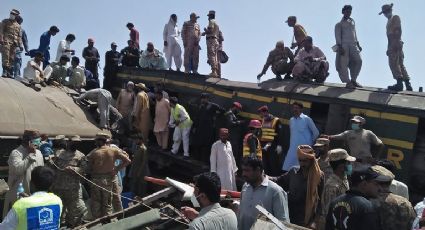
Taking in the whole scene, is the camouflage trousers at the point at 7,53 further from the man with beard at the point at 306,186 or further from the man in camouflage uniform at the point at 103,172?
the man with beard at the point at 306,186

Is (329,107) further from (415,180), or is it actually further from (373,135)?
(415,180)

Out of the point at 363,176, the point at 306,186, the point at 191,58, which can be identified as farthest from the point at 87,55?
the point at 363,176

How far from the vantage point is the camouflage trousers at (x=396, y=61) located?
8.84 meters

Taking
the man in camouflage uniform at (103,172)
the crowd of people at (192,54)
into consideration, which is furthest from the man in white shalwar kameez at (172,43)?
the man in camouflage uniform at (103,172)

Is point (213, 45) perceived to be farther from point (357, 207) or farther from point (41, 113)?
point (357, 207)

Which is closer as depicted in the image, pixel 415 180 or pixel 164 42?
pixel 415 180

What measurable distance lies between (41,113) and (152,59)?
3745 millimetres

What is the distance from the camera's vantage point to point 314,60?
9766 millimetres

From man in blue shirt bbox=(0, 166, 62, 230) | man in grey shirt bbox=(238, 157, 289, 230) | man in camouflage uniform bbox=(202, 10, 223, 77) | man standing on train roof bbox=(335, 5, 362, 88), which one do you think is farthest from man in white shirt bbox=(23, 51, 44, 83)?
man in grey shirt bbox=(238, 157, 289, 230)

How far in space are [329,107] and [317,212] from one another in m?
3.31

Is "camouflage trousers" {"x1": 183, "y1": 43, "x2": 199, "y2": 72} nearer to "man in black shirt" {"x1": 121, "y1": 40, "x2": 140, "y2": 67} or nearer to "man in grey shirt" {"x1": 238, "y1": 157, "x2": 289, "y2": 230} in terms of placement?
"man in black shirt" {"x1": 121, "y1": 40, "x2": 140, "y2": 67}

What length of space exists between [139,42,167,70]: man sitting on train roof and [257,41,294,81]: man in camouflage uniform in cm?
371

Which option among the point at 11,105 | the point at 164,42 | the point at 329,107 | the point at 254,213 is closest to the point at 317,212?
the point at 254,213

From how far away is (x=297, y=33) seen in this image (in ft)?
33.7
